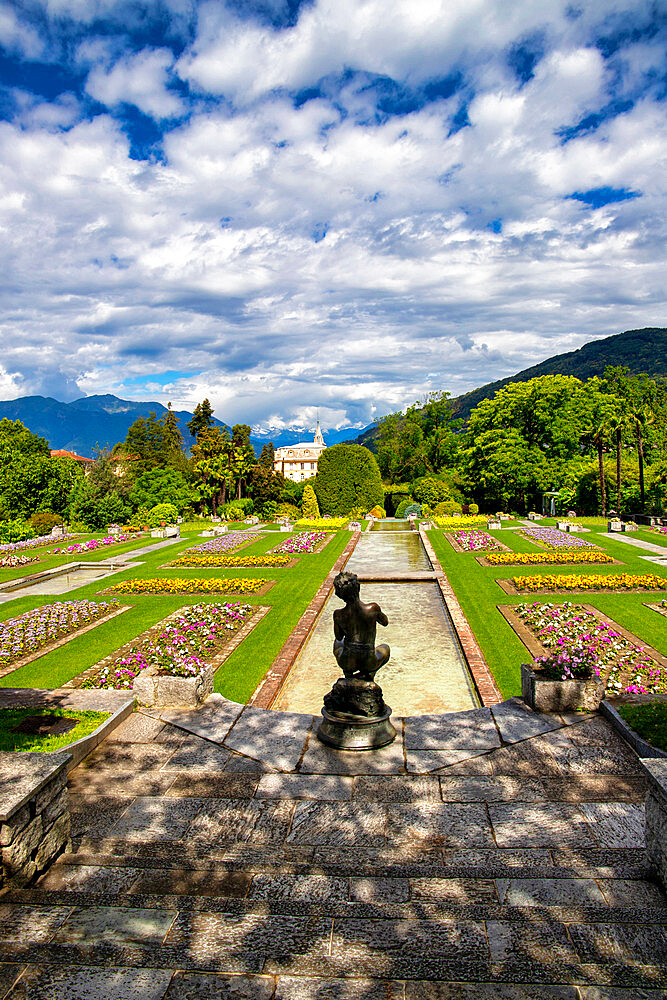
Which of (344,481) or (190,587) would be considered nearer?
(190,587)

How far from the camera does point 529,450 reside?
4353cm

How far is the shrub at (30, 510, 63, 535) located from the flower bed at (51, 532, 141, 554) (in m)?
6.88

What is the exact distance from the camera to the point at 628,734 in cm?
654

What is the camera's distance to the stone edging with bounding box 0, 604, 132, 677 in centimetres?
1218

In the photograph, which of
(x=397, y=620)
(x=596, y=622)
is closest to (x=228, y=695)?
(x=397, y=620)

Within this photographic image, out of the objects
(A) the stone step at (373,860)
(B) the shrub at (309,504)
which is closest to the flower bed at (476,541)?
(B) the shrub at (309,504)

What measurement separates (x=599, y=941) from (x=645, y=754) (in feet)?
10.2

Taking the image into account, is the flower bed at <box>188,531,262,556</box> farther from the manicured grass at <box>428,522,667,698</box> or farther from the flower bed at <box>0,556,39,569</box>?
the manicured grass at <box>428,522,667,698</box>

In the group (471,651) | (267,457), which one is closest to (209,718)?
(471,651)

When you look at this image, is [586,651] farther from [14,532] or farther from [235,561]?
[14,532]

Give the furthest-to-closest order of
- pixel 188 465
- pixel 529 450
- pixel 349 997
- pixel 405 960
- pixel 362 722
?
pixel 188 465, pixel 529 450, pixel 362 722, pixel 405 960, pixel 349 997

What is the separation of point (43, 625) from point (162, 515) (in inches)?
961

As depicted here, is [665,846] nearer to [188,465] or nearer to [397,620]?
[397,620]

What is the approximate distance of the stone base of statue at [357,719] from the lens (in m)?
6.54
